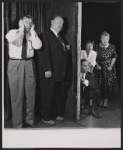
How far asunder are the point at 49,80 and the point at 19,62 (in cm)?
44

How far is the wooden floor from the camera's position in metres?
3.54

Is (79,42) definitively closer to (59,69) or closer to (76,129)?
(59,69)

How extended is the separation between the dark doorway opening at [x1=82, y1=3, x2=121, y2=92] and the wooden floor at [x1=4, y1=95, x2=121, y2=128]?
386mm

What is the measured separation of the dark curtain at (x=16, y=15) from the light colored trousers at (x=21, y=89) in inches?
3.9

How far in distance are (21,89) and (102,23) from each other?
128 cm

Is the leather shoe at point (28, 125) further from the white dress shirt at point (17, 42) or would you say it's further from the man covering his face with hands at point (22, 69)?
the white dress shirt at point (17, 42)

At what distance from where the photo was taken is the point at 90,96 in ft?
12.0

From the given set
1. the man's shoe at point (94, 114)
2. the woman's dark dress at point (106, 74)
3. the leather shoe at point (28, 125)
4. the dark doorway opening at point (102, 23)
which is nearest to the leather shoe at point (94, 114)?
the man's shoe at point (94, 114)

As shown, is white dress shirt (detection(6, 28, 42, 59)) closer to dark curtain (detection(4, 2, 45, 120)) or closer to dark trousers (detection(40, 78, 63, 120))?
dark curtain (detection(4, 2, 45, 120))

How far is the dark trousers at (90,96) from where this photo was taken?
3.63 metres

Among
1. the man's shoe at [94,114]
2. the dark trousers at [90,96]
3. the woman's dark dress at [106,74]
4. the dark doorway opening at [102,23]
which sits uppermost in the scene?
the dark doorway opening at [102,23]

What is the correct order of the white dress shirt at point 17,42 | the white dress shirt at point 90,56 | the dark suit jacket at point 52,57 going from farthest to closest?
the white dress shirt at point 90,56, the dark suit jacket at point 52,57, the white dress shirt at point 17,42

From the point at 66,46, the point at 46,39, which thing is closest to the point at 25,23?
the point at 46,39

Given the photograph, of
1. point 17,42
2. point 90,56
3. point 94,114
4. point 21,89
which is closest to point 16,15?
point 17,42
